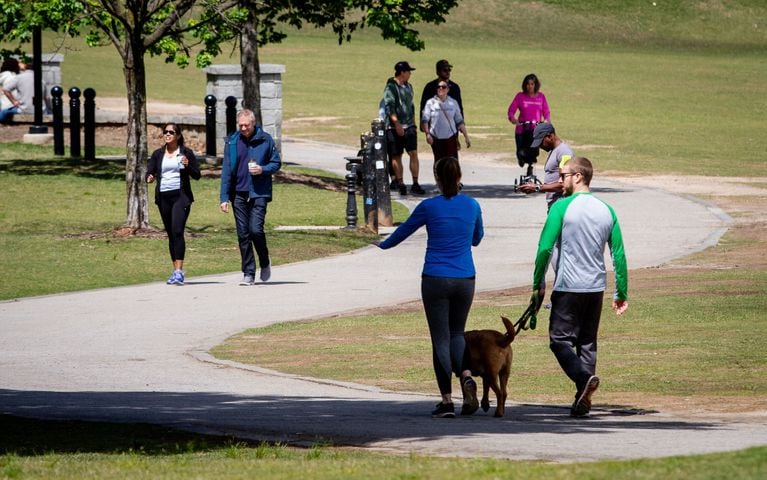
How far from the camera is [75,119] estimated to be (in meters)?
→ 29.8

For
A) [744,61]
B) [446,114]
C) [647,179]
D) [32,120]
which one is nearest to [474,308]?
[446,114]

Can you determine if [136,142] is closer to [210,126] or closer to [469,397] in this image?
[210,126]

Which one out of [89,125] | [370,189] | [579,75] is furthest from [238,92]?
[579,75]

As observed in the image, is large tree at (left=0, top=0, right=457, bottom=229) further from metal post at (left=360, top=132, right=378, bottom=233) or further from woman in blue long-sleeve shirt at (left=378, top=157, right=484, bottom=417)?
woman in blue long-sleeve shirt at (left=378, top=157, right=484, bottom=417)

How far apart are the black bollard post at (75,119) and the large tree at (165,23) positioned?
104 cm

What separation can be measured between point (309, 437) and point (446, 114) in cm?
1476

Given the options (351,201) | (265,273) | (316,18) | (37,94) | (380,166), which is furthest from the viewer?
(37,94)

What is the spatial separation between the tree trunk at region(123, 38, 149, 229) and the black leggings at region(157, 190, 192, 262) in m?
2.79

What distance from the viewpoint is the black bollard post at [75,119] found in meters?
29.4

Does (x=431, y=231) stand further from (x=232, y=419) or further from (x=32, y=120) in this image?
(x=32, y=120)

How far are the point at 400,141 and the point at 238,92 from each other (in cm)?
744

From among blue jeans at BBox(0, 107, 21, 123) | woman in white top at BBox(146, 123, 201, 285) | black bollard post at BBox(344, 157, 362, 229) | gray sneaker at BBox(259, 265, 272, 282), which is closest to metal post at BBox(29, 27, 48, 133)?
blue jeans at BBox(0, 107, 21, 123)

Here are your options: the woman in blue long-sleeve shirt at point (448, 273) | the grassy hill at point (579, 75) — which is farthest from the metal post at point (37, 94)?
the woman in blue long-sleeve shirt at point (448, 273)

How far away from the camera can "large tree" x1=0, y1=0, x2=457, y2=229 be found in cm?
2006
